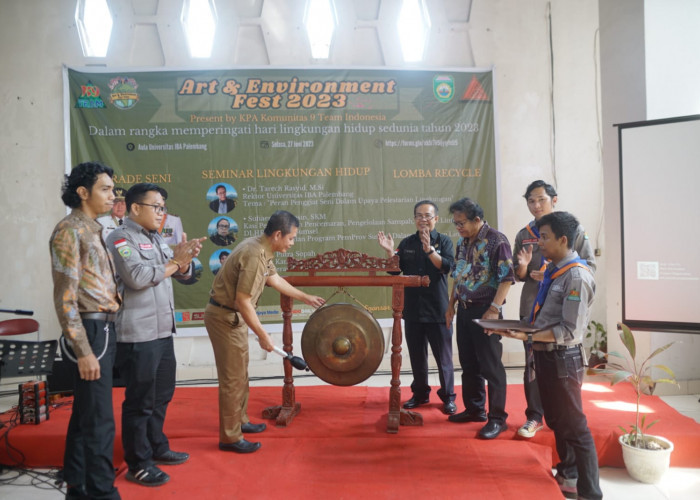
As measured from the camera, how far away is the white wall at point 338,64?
4633 mm

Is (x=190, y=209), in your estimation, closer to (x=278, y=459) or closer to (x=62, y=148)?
(x=62, y=148)

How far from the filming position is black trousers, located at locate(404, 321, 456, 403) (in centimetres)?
335

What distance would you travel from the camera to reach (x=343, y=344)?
2.95 meters

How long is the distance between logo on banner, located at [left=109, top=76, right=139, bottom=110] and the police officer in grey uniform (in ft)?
8.59

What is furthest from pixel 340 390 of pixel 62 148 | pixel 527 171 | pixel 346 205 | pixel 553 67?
pixel 553 67

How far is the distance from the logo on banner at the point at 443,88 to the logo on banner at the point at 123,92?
2808 millimetres

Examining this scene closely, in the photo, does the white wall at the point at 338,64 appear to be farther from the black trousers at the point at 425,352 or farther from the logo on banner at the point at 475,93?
the black trousers at the point at 425,352

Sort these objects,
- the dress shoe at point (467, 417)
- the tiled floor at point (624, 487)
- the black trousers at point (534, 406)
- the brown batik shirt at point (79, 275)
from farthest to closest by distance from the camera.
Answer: the dress shoe at point (467, 417)
the black trousers at point (534, 406)
the tiled floor at point (624, 487)
the brown batik shirt at point (79, 275)

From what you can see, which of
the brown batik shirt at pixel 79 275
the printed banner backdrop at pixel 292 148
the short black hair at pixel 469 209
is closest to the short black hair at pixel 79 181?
the brown batik shirt at pixel 79 275

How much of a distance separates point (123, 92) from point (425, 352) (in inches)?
142

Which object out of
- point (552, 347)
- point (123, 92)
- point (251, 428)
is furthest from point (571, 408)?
point (123, 92)

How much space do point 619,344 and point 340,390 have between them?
91.1 inches

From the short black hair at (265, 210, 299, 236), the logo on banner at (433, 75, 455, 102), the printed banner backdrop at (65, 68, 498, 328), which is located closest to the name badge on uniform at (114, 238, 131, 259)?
the short black hair at (265, 210, 299, 236)

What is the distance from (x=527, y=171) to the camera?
4.96 metres
